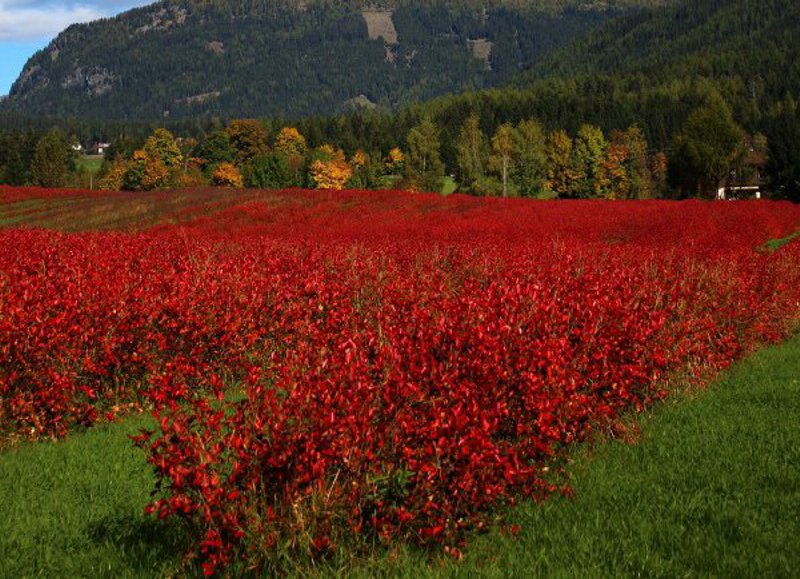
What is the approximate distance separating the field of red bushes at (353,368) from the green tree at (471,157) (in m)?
68.6

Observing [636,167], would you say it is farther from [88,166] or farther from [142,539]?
[88,166]

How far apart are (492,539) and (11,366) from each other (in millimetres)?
6455

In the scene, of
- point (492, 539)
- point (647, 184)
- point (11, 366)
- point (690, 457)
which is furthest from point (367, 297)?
point (647, 184)

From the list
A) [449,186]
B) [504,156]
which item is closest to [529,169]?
[504,156]

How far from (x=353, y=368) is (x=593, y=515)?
240 cm

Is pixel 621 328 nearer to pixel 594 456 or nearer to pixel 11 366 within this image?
pixel 594 456

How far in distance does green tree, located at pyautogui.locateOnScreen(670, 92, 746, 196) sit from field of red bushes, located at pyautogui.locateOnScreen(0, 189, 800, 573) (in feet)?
194

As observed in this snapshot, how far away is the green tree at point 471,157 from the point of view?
290 ft

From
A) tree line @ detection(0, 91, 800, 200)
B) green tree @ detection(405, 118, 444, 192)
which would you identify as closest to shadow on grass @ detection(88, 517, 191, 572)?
tree line @ detection(0, 91, 800, 200)

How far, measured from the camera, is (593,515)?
587 centimetres

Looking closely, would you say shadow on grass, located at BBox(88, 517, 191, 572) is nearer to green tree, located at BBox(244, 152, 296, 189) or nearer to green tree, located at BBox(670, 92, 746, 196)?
green tree, located at BBox(670, 92, 746, 196)

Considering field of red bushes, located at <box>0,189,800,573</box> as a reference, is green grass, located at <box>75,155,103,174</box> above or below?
above

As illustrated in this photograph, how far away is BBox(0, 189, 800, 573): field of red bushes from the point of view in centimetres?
481

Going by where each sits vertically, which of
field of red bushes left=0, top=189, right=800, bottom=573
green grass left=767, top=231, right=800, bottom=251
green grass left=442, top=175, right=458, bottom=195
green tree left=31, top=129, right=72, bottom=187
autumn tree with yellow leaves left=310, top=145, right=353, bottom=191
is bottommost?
field of red bushes left=0, top=189, right=800, bottom=573
